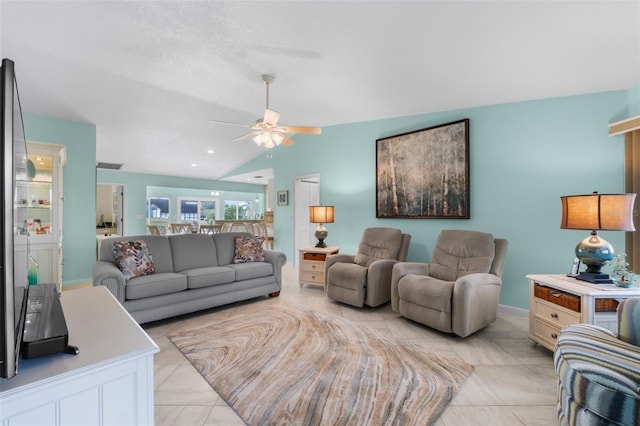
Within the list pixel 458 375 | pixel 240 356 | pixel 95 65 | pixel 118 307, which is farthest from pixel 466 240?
pixel 95 65

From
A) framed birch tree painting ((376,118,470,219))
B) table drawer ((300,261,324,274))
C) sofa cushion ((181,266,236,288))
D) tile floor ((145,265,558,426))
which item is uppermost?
framed birch tree painting ((376,118,470,219))

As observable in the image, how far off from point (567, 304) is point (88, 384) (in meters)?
2.94

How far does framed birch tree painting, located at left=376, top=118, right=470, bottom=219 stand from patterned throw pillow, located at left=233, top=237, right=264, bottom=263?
6.17 ft

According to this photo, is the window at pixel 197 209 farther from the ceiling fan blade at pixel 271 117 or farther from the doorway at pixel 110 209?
the ceiling fan blade at pixel 271 117

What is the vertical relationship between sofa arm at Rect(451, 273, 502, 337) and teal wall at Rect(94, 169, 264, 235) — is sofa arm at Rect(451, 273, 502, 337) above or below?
below

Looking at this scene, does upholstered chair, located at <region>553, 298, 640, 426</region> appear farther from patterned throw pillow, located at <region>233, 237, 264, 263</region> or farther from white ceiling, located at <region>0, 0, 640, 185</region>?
patterned throw pillow, located at <region>233, 237, 264, 263</region>

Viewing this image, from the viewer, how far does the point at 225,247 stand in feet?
13.2

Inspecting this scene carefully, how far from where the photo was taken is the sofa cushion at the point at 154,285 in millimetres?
2865

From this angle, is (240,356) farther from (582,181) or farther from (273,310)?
(582,181)

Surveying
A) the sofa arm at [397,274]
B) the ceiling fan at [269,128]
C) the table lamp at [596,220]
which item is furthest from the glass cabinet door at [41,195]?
the table lamp at [596,220]

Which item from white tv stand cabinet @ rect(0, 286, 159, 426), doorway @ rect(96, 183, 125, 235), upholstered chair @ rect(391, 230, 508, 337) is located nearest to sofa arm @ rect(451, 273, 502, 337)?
upholstered chair @ rect(391, 230, 508, 337)

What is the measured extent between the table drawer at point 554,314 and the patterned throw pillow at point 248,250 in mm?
3119

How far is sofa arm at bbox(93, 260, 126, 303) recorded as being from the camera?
8.89 feet

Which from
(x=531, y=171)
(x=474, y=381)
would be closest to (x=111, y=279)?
(x=474, y=381)
